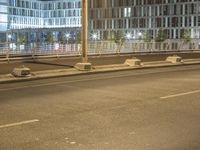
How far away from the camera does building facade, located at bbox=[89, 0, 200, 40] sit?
391 feet

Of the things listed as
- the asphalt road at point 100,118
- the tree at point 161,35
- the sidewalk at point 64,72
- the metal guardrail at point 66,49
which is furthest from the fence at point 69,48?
the tree at point 161,35

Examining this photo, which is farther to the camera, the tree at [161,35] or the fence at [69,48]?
the tree at [161,35]

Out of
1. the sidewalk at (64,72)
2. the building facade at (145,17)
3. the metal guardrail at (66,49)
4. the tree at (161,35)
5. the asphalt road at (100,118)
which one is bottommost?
the asphalt road at (100,118)

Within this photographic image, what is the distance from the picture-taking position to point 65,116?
9688mm

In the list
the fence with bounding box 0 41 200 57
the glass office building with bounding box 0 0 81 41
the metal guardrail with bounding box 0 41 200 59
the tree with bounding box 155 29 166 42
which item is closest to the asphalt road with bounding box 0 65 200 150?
the metal guardrail with bounding box 0 41 200 59

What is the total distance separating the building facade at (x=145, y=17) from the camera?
119125 millimetres

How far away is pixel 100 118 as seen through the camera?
30.9 feet

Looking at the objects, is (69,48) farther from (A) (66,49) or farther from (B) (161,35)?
(B) (161,35)

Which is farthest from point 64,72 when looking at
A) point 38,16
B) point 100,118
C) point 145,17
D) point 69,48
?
point 38,16

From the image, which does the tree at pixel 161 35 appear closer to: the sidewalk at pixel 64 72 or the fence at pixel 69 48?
the fence at pixel 69 48

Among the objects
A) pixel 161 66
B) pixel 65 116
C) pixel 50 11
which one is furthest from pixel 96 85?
pixel 50 11

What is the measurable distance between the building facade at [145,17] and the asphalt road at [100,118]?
107030mm

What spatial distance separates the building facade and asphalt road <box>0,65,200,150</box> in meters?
107

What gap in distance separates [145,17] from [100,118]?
118938mm
